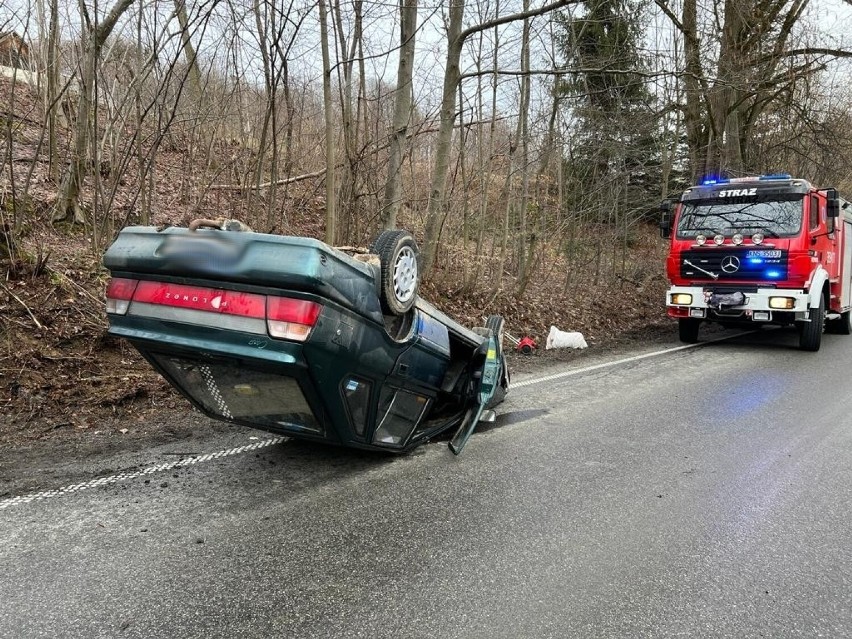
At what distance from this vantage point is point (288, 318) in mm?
2773

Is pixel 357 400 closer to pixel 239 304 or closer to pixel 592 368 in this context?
pixel 239 304

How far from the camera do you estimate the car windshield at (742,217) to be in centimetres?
894

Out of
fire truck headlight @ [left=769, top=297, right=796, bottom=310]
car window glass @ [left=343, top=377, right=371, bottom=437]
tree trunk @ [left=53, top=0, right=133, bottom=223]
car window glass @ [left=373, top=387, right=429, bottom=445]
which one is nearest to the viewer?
car window glass @ [left=343, top=377, right=371, bottom=437]

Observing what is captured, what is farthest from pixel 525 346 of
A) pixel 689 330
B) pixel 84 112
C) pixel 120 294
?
pixel 84 112

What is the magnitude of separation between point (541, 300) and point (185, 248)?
9.77 metres

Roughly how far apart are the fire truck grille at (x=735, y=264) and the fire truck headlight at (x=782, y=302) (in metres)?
0.30

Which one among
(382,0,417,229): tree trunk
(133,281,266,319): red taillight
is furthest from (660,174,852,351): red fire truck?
(133,281,266,319): red taillight

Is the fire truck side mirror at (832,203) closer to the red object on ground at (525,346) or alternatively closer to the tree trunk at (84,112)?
the red object on ground at (525,346)

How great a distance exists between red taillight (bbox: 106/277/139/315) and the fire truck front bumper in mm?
8729

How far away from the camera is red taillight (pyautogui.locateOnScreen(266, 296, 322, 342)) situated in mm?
2775

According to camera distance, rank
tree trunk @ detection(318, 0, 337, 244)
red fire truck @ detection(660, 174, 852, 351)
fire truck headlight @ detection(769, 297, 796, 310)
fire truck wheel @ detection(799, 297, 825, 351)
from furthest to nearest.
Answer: fire truck wheel @ detection(799, 297, 825, 351) < red fire truck @ detection(660, 174, 852, 351) < fire truck headlight @ detection(769, 297, 796, 310) < tree trunk @ detection(318, 0, 337, 244)

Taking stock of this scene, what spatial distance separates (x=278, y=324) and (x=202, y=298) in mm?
445

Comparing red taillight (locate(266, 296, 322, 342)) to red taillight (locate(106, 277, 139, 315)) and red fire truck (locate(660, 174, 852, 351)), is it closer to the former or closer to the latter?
red taillight (locate(106, 277, 139, 315))

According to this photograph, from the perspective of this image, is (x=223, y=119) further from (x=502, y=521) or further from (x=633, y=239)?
(x=633, y=239)
